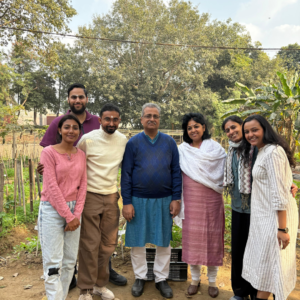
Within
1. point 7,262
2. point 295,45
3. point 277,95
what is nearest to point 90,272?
point 7,262

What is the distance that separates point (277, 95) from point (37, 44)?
993 centimetres

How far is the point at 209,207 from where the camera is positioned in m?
2.87

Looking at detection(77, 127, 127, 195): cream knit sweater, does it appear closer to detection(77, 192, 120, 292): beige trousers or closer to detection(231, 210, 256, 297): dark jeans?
detection(77, 192, 120, 292): beige trousers

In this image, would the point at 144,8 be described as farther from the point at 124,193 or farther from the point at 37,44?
the point at 124,193

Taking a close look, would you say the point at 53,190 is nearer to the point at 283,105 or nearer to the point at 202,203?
the point at 202,203

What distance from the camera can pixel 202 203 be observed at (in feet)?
9.42

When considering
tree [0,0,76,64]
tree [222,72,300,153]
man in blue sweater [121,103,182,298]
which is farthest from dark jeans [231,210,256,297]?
tree [0,0,76,64]

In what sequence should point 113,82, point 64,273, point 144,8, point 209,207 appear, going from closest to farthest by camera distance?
point 64,273 < point 209,207 < point 113,82 < point 144,8

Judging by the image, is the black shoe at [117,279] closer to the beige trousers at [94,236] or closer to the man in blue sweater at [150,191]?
the man in blue sweater at [150,191]

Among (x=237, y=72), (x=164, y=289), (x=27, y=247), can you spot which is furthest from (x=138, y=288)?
(x=237, y=72)

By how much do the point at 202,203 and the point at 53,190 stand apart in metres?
1.56

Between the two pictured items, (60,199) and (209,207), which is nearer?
(60,199)

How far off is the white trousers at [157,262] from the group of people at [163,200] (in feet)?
0.04

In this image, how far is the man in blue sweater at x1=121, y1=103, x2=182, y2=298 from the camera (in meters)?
2.88
